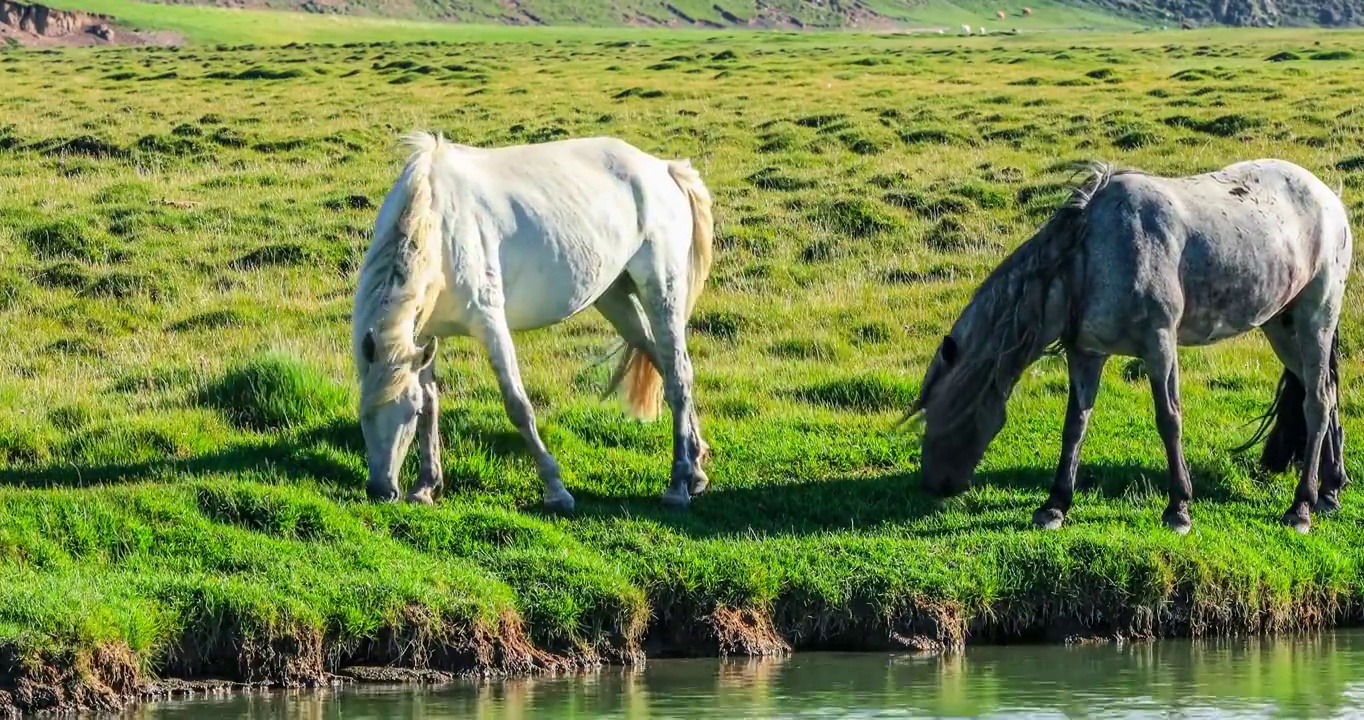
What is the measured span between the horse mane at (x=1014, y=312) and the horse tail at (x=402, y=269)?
3597mm

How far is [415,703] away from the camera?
28.1ft

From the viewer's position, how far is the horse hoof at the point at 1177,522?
36.4ft

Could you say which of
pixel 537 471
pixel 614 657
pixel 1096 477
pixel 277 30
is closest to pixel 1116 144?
pixel 1096 477

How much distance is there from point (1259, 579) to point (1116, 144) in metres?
20.1

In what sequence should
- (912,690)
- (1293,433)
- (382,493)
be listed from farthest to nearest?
(1293,433) < (382,493) < (912,690)

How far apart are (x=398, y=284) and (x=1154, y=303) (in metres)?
4.81

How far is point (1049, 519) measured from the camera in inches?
439

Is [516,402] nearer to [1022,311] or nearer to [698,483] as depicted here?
[698,483]

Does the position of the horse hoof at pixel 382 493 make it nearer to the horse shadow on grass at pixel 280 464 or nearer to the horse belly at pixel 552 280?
the horse shadow on grass at pixel 280 464

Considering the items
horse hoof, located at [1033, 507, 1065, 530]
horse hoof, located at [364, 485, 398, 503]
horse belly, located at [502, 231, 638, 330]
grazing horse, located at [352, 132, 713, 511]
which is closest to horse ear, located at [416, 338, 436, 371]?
grazing horse, located at [352, 132, 713, 511]

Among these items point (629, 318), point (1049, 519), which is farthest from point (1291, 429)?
point (629, 318)

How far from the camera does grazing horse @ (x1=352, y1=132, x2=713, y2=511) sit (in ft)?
34.6

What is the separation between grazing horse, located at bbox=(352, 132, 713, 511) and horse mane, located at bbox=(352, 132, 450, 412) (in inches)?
0.4

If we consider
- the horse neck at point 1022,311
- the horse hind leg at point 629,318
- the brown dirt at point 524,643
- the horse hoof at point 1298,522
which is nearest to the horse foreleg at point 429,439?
the horse hind leg at point 629,318
